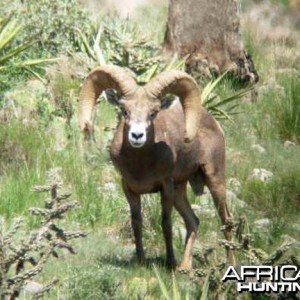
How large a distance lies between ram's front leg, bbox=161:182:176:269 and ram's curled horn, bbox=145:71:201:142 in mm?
474

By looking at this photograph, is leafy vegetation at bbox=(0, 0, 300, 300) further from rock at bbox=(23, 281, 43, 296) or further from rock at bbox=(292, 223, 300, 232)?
rock at bbox=(23, 281, 43, 296)

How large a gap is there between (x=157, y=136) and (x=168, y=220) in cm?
75

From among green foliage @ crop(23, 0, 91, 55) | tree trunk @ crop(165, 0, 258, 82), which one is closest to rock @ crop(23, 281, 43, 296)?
green foliage @ crop(23, 0, 91, 55)

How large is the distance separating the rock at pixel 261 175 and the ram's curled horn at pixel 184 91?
123 inches

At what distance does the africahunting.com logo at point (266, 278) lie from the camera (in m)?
7.29

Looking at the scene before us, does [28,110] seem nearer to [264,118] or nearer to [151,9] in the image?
[264,118]

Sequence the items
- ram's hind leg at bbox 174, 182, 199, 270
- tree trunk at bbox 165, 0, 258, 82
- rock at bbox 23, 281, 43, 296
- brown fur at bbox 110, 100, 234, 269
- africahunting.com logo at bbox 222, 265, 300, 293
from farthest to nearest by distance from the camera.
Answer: tree trunk at bbox 165, 0, 258, 82
ram's hind leg at bbox 174, 182, 199, 270
brown fur at bbox 110, 100, 234, 269
rock at bbox 23, 281, 43, 296
africahunting.com logo at bbox 222, 265, 300, 293

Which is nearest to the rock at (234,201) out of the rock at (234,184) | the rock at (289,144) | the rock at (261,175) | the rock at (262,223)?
A: the rock at (234,184)

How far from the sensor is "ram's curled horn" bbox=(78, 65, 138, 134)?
9.54 metres

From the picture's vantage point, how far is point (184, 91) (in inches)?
387

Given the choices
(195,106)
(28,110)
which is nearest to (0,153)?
(28,110)

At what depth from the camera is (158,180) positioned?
9.83 m

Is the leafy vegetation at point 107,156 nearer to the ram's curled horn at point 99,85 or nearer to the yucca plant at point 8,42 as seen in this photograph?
the yucca plant at point 8,42

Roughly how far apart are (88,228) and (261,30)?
11086 mm
